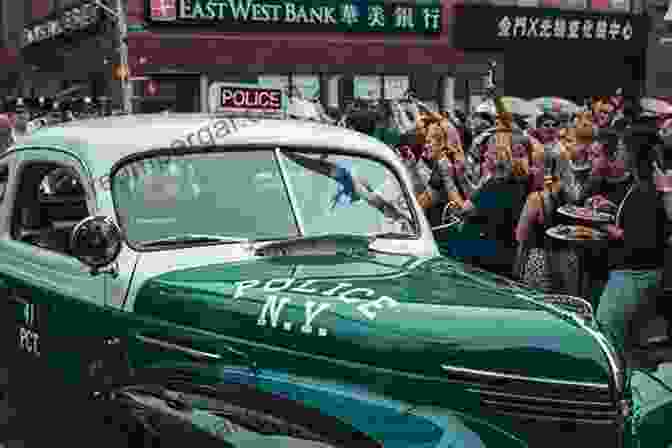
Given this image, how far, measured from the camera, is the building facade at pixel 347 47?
32.4 meters

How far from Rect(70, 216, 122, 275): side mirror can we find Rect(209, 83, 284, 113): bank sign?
1.85 meters

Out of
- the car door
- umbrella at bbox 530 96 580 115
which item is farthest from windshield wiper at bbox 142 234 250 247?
umbrella at bbox 530 96 580 115

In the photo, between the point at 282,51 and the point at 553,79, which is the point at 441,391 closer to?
the point at 282,51

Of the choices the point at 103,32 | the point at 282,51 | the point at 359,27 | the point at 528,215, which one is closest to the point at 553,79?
the point at 359,27

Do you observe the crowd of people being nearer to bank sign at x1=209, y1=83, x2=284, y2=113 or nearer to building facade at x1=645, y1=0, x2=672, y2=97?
bank sign at x1=209, y1=83, x2=284, y2=113

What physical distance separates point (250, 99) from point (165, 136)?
4.69 feet

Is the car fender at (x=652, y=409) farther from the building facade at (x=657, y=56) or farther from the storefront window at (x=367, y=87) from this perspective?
the building facade at (x=657, y=56)

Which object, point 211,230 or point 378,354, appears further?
point 211,230

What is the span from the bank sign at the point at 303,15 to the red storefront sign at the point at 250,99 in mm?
27547

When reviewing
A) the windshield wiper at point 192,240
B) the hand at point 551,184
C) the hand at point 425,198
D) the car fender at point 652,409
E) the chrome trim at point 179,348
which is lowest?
the car fender at point 652,409

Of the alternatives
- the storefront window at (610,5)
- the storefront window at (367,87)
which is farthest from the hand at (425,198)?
the storefront window at (610,5)

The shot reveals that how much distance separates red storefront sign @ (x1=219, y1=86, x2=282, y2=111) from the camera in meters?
5.39

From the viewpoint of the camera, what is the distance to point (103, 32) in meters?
34.6

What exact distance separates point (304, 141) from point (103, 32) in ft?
106
